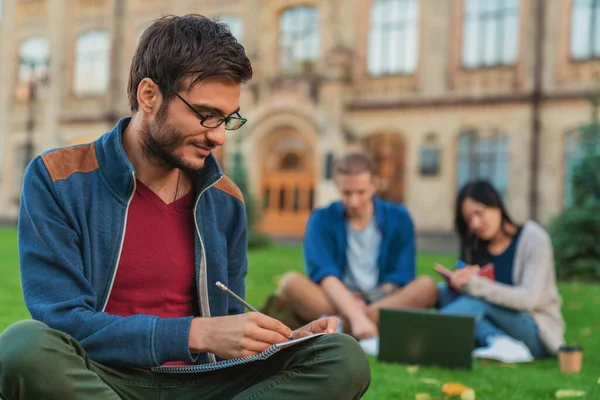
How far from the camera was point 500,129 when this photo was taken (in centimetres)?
1920

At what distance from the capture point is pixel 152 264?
2.40 meters

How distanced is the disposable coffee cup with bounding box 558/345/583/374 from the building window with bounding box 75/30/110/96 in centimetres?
2372

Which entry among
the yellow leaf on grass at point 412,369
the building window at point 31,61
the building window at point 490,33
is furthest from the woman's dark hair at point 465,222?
the building window at point 31,61

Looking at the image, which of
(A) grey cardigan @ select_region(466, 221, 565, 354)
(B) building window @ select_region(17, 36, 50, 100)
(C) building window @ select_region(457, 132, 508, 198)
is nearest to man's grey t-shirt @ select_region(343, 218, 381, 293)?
(A) grey cardigan @ select_region(466, 221, 565, 354)

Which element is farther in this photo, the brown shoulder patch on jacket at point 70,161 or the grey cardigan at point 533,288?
the grey cardigan at point 533,288

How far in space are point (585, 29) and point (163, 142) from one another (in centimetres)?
1798

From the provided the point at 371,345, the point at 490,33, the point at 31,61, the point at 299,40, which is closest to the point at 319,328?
the point at 371,345

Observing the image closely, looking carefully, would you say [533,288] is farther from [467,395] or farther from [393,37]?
[393,37]

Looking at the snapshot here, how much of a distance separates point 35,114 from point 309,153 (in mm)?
11817

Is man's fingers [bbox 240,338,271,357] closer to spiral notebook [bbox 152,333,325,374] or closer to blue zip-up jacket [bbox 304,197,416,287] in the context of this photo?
→ spiral notebook [bbox 152,333,325,374]

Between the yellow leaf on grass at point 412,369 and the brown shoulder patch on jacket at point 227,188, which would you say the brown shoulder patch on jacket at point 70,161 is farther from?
the yellow leaf on grass at point 412,369

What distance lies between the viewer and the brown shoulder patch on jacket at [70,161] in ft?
7.49

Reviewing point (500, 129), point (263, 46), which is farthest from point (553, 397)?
point (263, 46)

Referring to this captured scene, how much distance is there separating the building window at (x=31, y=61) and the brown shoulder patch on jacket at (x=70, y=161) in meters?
26.2
